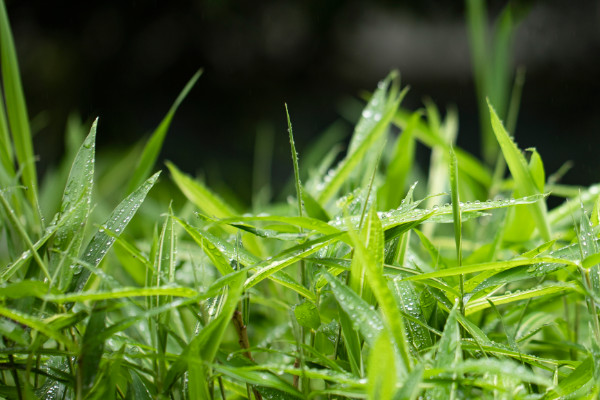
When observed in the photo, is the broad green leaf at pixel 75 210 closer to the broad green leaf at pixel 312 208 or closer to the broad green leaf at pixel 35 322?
the broad green leaf at pixel 35 322

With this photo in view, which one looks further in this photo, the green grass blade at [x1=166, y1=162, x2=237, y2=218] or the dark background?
the dark background

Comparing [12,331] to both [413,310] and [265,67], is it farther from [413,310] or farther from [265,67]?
[265,67]

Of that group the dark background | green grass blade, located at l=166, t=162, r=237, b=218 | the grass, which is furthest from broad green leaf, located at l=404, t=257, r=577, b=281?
the dark background

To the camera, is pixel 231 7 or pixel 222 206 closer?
pixel 222 206

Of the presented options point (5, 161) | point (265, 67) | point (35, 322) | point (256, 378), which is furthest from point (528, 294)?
point (265, 67)

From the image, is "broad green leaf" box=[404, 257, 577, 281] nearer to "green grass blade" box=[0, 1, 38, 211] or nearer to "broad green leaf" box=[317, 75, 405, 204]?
"broad green leaf" box=[317, 75, 405, 204]

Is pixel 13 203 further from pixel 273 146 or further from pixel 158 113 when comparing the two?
pixel 158 113

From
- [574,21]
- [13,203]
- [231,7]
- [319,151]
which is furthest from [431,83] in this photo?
[13,203]
